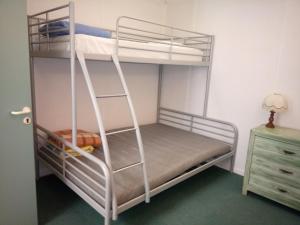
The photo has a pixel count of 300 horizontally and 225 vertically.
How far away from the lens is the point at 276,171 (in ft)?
8.38

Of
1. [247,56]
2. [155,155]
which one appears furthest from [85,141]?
[247,56]

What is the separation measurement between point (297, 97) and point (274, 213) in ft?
4.30

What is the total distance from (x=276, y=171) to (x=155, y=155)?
1303 millimetres

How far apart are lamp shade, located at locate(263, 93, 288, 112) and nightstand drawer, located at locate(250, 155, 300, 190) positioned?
1.92 feet

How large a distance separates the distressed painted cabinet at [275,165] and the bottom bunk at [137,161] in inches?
19.2

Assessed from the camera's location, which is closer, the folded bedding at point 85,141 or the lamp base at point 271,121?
the folded bedding at point 85,141

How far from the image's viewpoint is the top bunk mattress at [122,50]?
6.85ft

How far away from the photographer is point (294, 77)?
2744mm

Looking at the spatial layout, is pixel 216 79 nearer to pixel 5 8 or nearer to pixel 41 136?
pixel 41 136

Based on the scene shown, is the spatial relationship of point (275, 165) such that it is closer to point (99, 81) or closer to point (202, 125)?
point (202, 125)

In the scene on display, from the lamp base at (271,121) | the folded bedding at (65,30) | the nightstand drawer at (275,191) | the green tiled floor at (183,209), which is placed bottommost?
the green tiled floor at (183,209)

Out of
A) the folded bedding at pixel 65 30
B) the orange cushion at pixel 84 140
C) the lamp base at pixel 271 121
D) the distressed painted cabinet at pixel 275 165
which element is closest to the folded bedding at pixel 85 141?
the orange cushion at pixel 84 140

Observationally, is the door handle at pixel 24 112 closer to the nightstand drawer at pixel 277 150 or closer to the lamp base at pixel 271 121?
the nightstand drawer at pixel 277 150

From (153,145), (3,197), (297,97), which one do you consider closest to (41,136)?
(3,197)
